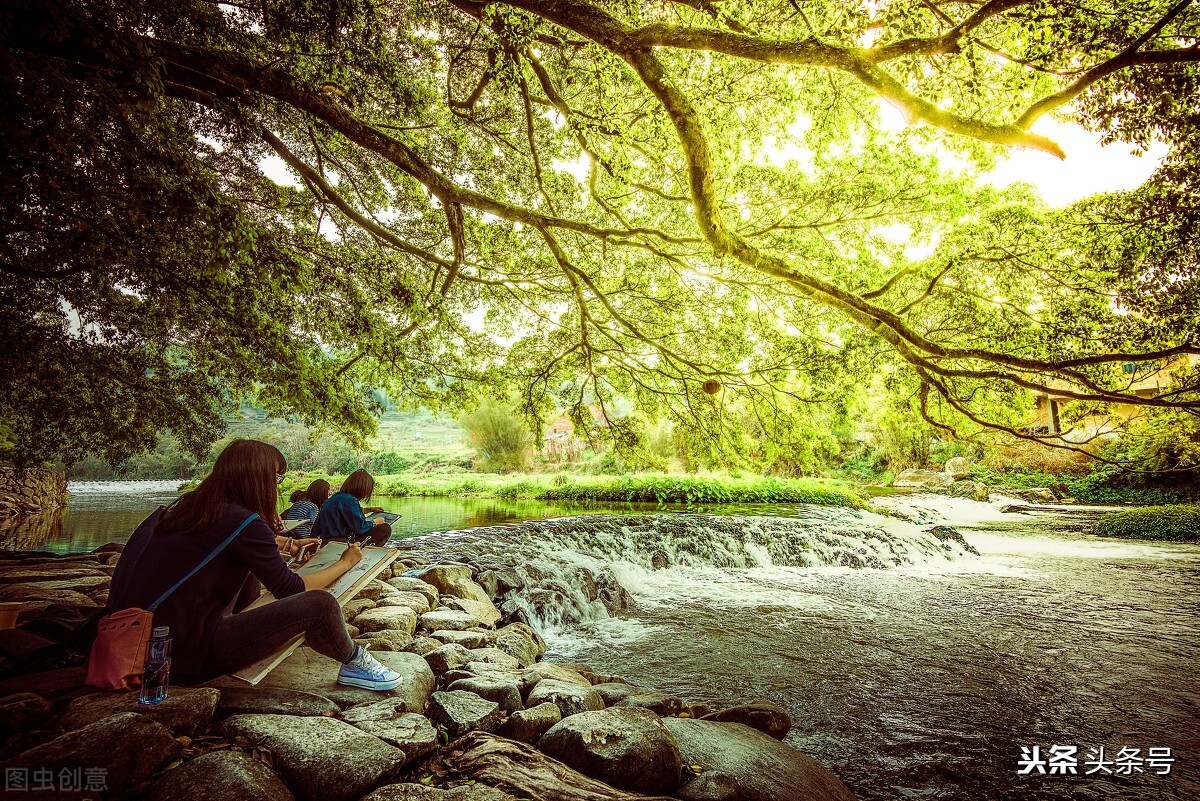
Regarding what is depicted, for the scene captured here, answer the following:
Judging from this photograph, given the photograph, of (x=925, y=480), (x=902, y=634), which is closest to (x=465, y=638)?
(x=902, y=634)

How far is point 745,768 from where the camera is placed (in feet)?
9.69

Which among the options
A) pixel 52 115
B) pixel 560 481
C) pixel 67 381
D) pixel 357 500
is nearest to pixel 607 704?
pixel 357 500

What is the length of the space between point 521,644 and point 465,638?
822mm

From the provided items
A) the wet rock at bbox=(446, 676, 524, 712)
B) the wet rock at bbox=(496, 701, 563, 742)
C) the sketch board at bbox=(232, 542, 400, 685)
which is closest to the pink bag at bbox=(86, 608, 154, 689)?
the sketch board at bbox=(232, 542, 400, 685)

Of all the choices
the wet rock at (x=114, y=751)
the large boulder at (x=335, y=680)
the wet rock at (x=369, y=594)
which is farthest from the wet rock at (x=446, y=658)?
the wet rock at (x=114, y=751)

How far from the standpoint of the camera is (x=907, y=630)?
20.7ft

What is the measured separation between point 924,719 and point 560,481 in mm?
16243

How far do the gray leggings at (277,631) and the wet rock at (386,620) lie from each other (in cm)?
142

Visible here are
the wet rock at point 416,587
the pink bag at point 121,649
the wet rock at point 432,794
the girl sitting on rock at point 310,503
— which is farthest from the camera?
the girl sitting on rock at point 310,503

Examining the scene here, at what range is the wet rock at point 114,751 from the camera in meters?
1.82

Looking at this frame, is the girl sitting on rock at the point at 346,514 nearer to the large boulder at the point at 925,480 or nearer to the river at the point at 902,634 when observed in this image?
the river at the point at 902,634

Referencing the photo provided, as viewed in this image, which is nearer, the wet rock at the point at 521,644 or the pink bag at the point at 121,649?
the pink bag at the point at 121,649

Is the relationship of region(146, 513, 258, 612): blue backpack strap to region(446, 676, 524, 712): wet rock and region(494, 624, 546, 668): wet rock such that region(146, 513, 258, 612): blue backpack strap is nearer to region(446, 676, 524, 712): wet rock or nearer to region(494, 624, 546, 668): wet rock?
region(446, 676, 524, 712): wet rock

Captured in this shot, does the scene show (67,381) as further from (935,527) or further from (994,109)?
(935,527)
